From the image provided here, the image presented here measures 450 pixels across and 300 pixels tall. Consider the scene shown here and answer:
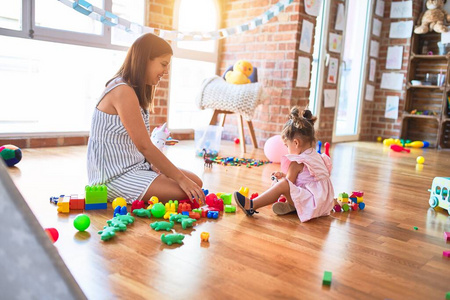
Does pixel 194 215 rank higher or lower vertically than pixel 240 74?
lower

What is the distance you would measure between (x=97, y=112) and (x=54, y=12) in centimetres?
175

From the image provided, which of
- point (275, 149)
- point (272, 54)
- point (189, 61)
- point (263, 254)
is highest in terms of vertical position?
point (272, 54)

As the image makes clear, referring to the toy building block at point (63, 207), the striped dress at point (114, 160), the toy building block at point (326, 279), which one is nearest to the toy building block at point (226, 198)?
the striped dress at point (114, 160)

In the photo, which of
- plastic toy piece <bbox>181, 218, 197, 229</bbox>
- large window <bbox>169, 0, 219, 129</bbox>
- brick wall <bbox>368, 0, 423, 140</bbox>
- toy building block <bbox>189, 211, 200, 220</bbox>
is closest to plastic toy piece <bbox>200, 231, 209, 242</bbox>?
plastic toy piece <bbox>181, 218, 197, 229</bbox>

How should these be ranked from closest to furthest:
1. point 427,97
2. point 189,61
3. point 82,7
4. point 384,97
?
point 82,7, point 189,61, point 427,97, point 384,97

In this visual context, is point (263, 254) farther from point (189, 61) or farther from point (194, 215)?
point (189, 61)

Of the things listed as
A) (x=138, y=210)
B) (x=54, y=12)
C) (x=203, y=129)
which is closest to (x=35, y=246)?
(x=138, y=210)

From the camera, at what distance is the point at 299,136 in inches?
74.6

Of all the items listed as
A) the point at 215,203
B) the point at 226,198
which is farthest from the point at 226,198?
the point at 215,203

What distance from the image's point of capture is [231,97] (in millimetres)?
3590

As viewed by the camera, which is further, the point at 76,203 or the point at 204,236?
the point at 76,203

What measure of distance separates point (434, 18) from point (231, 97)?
344 centimetres

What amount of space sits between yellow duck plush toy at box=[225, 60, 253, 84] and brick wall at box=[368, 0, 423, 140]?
278 cm

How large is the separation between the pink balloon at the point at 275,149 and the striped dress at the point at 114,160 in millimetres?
1484
